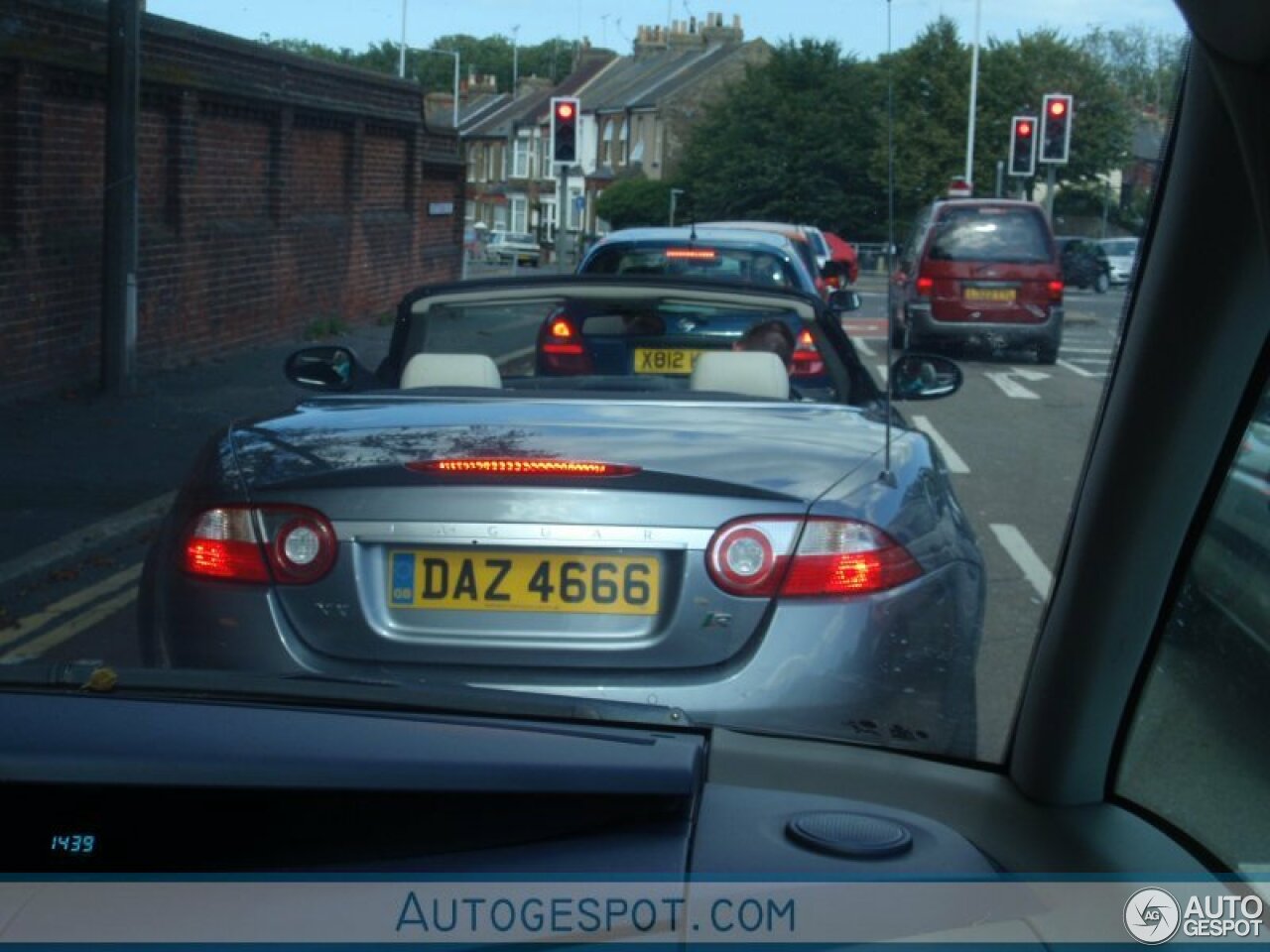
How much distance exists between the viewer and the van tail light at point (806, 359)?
5801mm

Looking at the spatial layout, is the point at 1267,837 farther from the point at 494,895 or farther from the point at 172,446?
the point at 172,446

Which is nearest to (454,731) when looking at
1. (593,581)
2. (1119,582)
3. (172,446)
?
(1119,582)

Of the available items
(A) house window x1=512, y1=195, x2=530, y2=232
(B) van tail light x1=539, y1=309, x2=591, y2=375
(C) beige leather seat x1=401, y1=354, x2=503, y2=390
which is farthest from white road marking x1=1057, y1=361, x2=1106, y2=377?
(A) house window x1=512, y1=195, x2=530, y2=232

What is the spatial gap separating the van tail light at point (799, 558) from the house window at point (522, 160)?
39496mm

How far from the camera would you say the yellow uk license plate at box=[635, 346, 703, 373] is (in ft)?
20.2

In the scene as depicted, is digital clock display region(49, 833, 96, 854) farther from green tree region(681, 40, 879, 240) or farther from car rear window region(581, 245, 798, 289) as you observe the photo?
green tree region(681, 40, 879, 240)

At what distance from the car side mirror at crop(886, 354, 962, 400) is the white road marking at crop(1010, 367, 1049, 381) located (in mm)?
14955

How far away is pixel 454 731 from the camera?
213cm

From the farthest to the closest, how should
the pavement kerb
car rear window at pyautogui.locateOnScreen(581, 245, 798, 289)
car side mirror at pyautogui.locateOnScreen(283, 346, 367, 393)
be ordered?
car rear window at pyautogui.locateOnScreen(581, 245, 798, 289) → the pavement kerb → car side mirror at pyautogui.locateOnScreen(283, 346, 367, 393)

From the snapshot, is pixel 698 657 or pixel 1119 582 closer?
pixel 1119 582

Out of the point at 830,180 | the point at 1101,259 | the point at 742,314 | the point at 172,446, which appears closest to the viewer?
the point at 1101,259

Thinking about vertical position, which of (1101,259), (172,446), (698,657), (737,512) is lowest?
(172,446)

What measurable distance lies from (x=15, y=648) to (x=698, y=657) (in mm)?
4527

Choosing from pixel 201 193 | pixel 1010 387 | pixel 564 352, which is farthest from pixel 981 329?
pixel 564 352
